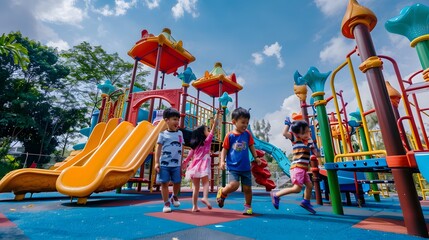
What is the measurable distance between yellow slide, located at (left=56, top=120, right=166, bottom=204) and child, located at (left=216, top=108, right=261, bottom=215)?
7.73ft

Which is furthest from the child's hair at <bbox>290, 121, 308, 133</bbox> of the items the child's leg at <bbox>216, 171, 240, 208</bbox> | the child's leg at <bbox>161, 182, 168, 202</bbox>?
the child's leg at <bbox>161, 182, 168, 202</bbox>

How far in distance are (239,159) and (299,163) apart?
3.00 ft

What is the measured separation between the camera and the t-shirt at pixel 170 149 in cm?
338

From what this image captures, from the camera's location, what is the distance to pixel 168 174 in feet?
11.1

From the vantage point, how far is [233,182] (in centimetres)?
309

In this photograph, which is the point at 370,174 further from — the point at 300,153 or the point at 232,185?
the point at 232,185

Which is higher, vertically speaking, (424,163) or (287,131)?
(287,131)

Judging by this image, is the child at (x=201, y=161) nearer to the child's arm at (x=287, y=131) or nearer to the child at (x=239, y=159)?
the child at (x=239, y=159)

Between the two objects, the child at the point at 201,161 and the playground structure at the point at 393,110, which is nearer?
the playground structure at the point at 393,110

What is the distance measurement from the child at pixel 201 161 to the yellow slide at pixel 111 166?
1.70 meters

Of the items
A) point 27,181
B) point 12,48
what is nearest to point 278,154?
point 27,181

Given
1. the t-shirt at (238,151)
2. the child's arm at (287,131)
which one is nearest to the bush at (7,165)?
the t-shirt at (238,151)

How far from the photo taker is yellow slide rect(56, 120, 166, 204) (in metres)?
3.98

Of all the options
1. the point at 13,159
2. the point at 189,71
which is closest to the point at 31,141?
the point at 13,159
